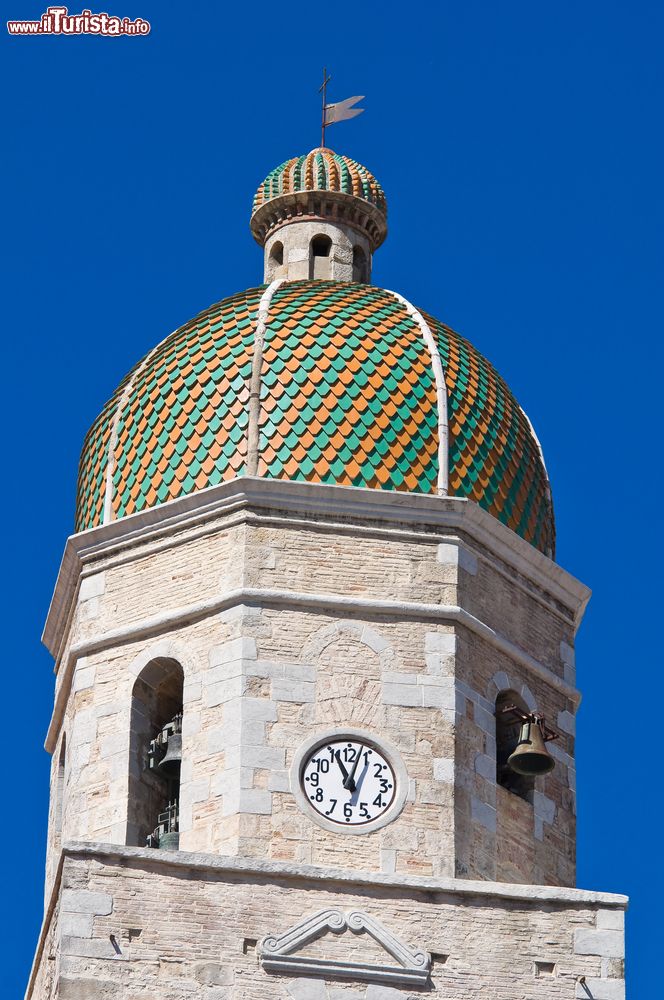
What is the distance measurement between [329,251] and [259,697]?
7.36 metres

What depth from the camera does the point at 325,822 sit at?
103ft

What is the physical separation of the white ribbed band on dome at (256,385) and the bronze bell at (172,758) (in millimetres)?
2819

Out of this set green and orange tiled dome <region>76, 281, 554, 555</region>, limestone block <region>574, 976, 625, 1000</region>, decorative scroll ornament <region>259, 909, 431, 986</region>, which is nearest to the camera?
decorative scroll ornament <region>259, 909, 431, 986</region>

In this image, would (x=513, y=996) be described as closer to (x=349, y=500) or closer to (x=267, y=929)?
(x=267, y=929)

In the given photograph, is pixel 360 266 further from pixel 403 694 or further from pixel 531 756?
pixel 531 756

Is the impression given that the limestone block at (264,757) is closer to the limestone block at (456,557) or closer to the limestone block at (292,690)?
the limestone block at (292,690)

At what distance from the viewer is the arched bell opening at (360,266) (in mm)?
37594

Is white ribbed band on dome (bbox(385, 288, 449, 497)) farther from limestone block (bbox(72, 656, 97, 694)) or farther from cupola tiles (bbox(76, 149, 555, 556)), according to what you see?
limestone block (bbox(72, 656, 97, 694))

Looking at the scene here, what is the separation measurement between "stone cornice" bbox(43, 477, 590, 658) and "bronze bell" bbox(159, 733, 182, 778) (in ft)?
7.24

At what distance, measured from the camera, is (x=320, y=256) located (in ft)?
123

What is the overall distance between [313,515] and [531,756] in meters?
3.18

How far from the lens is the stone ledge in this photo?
30.7 meters

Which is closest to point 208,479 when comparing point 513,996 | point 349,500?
point 349,500

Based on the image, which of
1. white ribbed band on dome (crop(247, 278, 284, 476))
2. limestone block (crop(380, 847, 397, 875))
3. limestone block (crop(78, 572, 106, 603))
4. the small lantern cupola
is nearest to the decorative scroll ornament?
limestone block (crop(380, 847, 397, 875))
